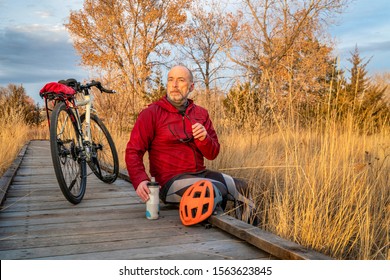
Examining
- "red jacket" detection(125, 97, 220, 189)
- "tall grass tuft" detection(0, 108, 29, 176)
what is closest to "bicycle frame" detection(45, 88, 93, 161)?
"red jacket" detection(125, 97, 220, 189)

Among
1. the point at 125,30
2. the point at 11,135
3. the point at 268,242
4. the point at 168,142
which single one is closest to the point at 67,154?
the point at 168,142

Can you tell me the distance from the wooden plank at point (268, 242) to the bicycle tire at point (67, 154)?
4.44 feet

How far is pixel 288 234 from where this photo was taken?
2656mm

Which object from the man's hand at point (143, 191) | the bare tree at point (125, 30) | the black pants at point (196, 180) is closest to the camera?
the man's hand at point (143, 191)

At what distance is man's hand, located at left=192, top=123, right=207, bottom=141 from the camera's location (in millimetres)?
3088

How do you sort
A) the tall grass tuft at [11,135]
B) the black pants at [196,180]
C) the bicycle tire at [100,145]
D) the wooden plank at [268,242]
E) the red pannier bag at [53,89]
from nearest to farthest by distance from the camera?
the wooden plank at [268,242] → the black pants at [196,180] → the red pannier bag at [53,89] → the bicycle tire at [100,145] → the tall grass tuft at [11,135]

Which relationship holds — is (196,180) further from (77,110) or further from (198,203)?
(77,110)

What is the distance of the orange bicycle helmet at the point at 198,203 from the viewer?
2859 millimetres

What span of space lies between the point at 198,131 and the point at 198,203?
528 millimetres

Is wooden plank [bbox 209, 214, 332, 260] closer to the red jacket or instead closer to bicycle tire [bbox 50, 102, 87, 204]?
the red jacket

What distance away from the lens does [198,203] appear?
291 centimetres

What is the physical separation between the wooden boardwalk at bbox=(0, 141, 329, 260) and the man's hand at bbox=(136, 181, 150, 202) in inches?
6.9

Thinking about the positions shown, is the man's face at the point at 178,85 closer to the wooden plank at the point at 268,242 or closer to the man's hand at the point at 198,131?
the man's hand at the point at 198,131

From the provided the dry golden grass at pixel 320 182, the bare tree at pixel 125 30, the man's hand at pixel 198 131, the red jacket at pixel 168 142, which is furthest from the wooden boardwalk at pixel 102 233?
the bare tree at pixel 125 30
